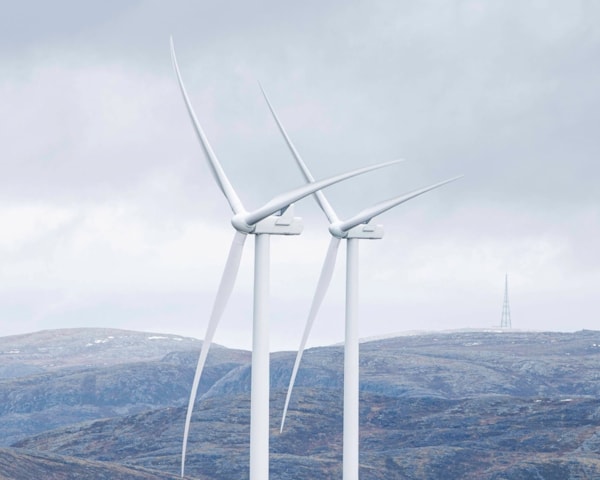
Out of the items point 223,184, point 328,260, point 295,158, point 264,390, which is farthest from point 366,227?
point 264,390

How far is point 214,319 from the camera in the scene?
6894 centimetres

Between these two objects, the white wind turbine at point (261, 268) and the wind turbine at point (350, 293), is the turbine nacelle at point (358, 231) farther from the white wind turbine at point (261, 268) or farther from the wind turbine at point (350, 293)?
the white wind turbine at point (261, 268)

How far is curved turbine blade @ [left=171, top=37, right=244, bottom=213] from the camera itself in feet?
217

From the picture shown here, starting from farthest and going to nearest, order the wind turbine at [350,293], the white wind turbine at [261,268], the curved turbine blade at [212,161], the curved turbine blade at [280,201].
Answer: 1. the wind turbine at [350,293]
2. the curved turbine blade at [212,161]
3. the curved turbine blade at [280,201]
4. the white wind turbine at [261,268]

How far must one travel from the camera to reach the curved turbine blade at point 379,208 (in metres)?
77.3

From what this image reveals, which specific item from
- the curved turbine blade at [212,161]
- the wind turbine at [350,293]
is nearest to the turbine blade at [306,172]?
the wind turbine at [350,293]

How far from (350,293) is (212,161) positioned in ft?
46.9

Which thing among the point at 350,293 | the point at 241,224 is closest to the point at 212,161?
the point at 241,224

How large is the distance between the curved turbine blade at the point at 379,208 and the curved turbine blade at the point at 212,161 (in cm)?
1186

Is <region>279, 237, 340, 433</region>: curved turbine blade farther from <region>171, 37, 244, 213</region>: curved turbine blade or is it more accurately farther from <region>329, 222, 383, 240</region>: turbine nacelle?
<region>171, 37, 244, 213</region>: curved turbine blade

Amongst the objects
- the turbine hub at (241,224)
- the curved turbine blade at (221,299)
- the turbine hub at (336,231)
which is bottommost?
the curved turbine blade at (221,299)

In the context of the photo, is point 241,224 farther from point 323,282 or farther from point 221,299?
point 323,282

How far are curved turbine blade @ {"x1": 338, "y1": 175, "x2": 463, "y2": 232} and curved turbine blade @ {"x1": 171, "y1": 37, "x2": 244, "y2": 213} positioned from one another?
11858 mm

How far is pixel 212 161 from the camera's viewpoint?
68.4 m
